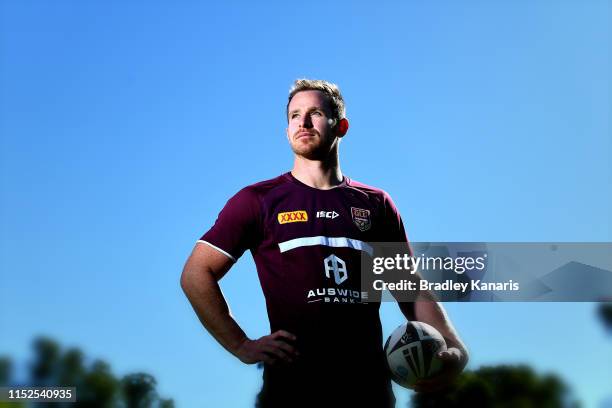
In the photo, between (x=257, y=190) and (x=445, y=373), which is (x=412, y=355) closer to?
(x=445, y=373)

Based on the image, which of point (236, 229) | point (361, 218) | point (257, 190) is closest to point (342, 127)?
point (361, 218)

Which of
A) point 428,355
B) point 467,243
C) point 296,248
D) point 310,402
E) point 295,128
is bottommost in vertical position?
point 310,402

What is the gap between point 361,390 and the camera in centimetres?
723

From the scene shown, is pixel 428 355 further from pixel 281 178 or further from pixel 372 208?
pixel 281 178

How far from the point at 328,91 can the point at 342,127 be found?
1.38 feet

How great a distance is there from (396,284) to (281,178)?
1.69 metres

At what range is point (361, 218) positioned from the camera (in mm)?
7863

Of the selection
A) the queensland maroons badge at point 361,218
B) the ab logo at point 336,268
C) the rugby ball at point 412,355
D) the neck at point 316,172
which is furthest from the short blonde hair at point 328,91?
the rugby ball at point 412,355

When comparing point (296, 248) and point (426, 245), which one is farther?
point (426, 245)

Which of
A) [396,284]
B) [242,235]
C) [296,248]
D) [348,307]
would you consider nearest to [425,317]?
[396,284]

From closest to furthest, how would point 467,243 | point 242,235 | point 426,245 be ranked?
point 242,235
point 426,245
point 467,243

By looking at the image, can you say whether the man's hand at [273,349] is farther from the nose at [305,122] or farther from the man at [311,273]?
the nose at [305,122]

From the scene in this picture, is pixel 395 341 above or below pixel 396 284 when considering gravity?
below

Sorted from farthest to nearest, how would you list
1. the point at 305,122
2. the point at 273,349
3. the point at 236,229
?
→ 1. the point at 305,122
2. the point at 236,229
3. the point at 273,349
